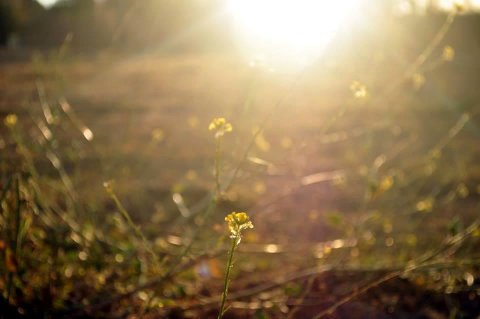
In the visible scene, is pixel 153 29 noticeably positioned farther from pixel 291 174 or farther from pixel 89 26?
pixel 291 174

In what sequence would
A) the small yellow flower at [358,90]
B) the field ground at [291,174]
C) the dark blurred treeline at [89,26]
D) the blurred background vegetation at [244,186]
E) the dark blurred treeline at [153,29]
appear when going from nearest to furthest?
the small yellow flower at [358,90]
the blurred background vegetation at [244,186]
the field ground at [291,174]
the dark blurred treeline at [153,29]
the dark blurred treeline at [89,26]

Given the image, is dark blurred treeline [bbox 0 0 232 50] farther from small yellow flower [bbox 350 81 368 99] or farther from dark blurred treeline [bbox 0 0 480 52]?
small yellow flower [bbox 350 81 368 99]

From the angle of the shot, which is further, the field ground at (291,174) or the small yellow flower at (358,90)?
the field ground at (291,174)

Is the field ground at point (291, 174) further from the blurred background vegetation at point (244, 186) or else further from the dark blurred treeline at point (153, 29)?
the dark blurred treeline at point (153, 29)

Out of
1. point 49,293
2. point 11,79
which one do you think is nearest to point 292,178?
point 49,293

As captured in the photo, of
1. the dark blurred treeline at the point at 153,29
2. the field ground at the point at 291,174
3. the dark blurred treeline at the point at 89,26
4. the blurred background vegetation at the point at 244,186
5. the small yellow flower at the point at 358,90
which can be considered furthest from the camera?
the dark blurred treeline at the point at 89,26

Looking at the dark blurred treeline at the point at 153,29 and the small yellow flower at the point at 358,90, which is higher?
the dark blurred treeline at the point at 153,29

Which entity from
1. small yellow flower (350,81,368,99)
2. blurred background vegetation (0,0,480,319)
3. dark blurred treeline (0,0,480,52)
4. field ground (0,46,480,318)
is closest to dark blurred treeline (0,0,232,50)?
dark blurred treeline (0,0,480,52)

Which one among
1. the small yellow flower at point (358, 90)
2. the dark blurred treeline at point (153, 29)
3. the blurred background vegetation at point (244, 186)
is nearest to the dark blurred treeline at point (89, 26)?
the dark blurred treeline at point (153, 29)

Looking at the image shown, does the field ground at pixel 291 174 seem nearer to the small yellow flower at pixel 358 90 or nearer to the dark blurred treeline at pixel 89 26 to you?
the small yellow flower at pixel 358 90

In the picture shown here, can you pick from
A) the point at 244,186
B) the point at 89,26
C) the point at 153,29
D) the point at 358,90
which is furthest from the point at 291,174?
the point at 89,26
